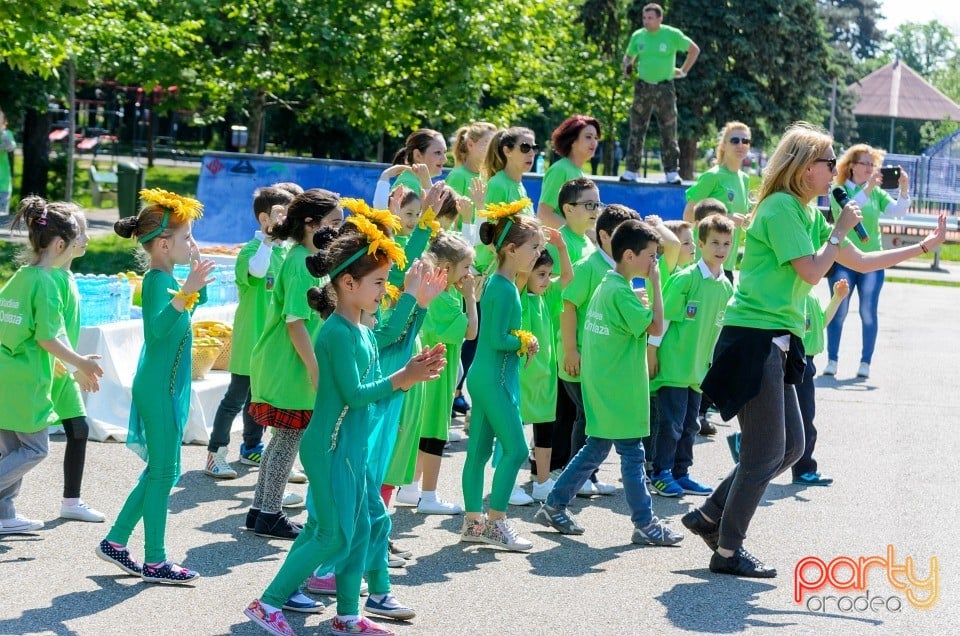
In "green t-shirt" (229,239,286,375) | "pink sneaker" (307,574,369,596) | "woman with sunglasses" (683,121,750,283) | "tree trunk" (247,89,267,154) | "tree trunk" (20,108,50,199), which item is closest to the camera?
"pink sneaker" (307,574,369,596)

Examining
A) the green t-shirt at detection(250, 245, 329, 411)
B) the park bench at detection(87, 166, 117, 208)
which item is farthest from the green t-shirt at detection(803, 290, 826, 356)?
the park bench at detection(87, 166, 117, 208)

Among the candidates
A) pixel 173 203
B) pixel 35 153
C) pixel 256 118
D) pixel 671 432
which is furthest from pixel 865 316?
pixel 35 153

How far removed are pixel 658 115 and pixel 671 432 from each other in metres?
9.53

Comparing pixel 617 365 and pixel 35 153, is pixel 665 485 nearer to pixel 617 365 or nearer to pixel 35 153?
pixel 617 365

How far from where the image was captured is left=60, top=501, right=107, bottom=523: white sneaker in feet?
21.7

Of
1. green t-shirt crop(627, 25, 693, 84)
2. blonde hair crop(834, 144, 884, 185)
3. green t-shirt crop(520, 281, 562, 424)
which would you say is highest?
green t-shirt crop(627, 25, 693, 84)

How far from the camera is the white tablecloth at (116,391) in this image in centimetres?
853

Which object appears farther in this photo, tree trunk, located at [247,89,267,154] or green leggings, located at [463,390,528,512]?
tree trunk, located at [247,89,267,154]

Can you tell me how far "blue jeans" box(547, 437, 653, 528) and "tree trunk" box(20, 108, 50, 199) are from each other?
811 inches

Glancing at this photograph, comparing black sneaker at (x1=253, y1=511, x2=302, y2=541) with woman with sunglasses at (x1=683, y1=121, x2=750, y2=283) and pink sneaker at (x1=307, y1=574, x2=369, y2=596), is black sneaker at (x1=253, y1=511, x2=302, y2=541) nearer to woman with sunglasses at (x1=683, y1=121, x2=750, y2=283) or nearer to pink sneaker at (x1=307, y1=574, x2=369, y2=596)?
pink sneaker at (x1=307, y1=574, x2=369, y2=596)

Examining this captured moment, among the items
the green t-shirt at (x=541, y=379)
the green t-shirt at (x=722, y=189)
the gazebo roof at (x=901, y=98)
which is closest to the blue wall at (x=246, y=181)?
the green t-shirt at (x=722, y=189)

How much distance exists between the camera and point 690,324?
8.09m

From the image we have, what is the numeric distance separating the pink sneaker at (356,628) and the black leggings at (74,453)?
85.2 inches

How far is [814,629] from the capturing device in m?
5.40
